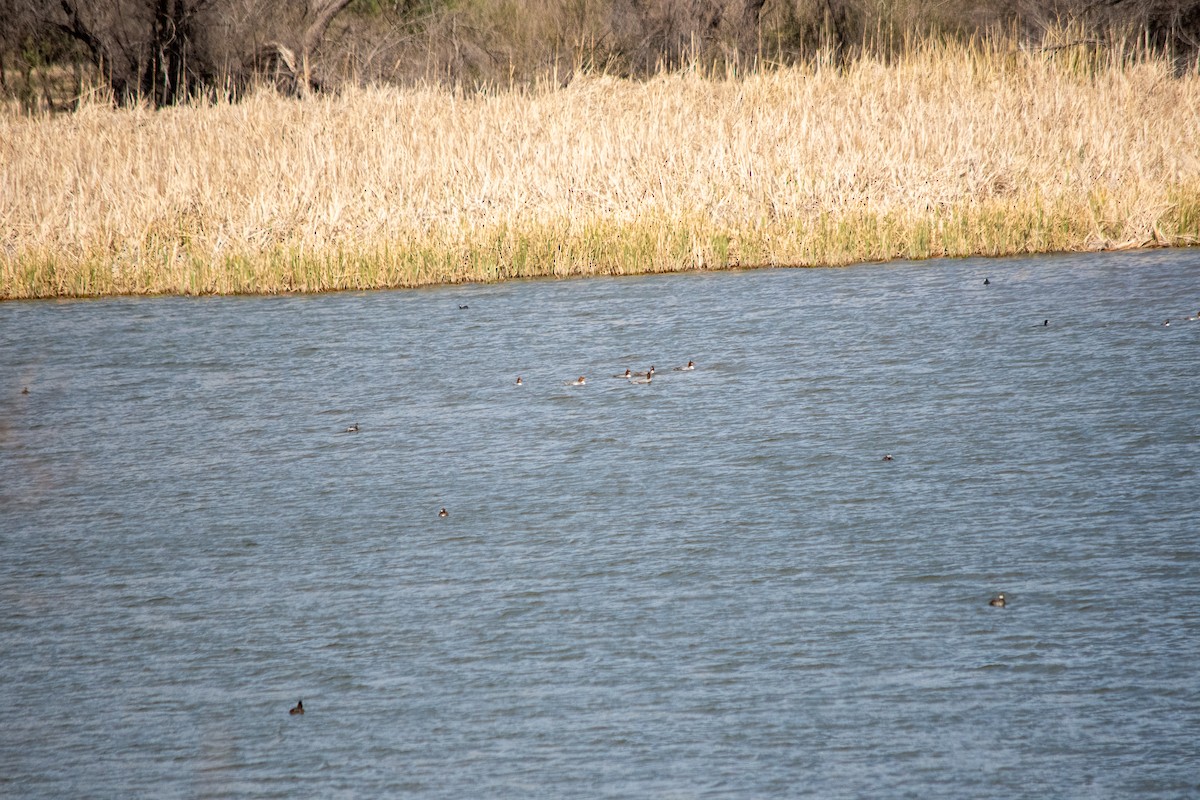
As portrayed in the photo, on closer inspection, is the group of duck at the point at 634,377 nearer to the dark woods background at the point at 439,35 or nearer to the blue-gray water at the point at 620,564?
the blue-gray water at the point at 620,564

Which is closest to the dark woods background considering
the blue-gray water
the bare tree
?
the bare tree

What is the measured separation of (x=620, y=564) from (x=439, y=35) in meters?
23.0

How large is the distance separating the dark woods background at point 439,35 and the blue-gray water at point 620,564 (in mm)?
14843

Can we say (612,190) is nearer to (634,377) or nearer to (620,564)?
(634,377)

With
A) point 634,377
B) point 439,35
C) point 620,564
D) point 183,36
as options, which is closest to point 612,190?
point 634,377

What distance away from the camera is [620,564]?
16.5ft

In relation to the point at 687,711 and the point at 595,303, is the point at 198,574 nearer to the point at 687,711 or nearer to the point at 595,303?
the point at 687,711

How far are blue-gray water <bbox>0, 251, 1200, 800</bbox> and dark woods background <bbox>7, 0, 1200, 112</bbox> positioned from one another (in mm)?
14843

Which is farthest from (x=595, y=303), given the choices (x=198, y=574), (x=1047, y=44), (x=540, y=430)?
(x=1047, y=44)

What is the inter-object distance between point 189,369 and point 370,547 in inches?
159

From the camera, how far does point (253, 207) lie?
12625 mm

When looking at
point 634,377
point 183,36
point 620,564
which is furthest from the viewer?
point 183,36

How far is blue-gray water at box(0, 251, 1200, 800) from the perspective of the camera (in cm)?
360

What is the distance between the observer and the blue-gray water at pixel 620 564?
360 cm
